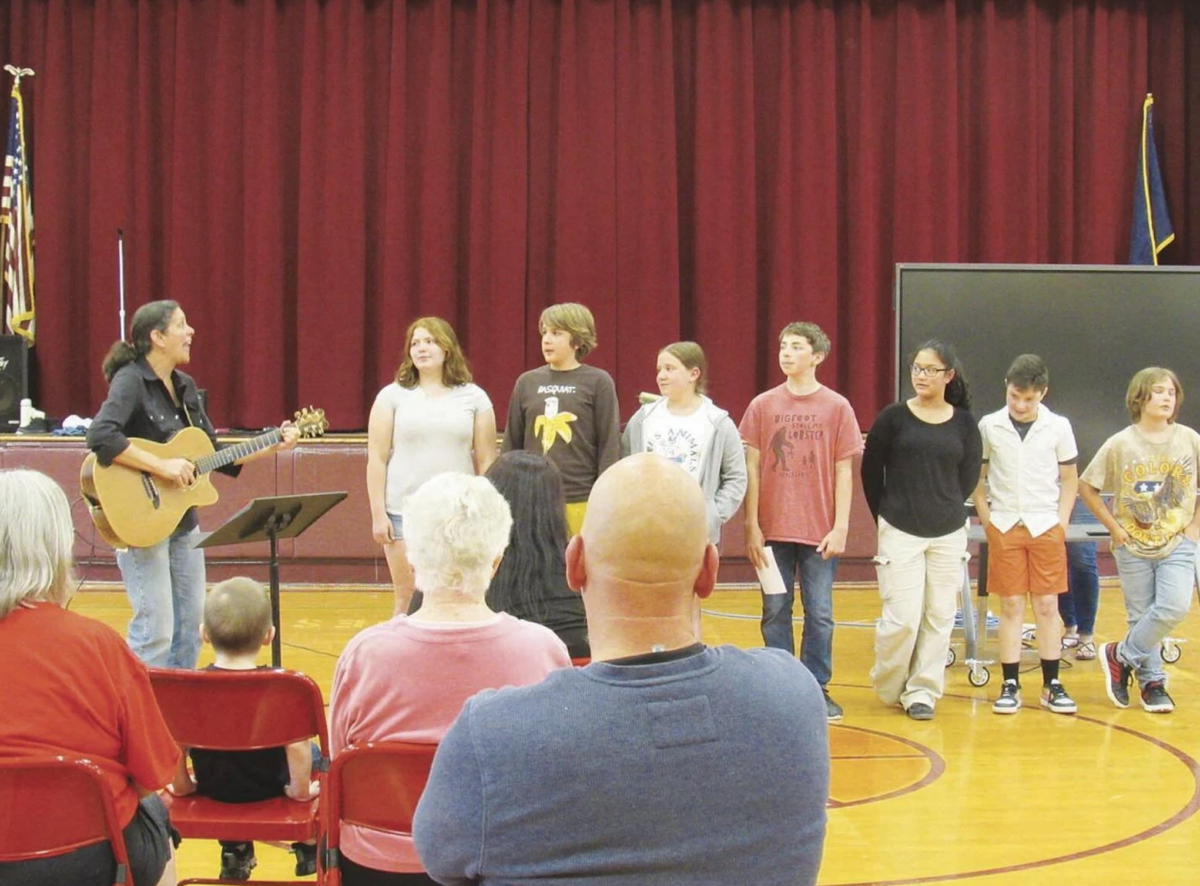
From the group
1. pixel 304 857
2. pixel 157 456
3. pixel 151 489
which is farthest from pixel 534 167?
pixel 304 857

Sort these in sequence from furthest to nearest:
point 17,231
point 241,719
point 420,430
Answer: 1. point 17,231
2. point 420,430
3. point 241,719

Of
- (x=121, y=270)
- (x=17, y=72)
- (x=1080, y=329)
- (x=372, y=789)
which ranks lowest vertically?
(x=372, y=789)

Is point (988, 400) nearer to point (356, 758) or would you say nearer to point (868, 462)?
point (868, 462)

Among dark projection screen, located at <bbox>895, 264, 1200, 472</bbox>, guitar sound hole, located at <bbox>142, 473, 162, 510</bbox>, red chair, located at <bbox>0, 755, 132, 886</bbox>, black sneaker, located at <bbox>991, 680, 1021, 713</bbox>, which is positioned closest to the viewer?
red chair, located at <bbox>0, 755, 132, 886</bbox>

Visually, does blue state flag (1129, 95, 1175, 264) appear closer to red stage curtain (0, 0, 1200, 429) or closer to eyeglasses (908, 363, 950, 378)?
A: red stage curtain (0, 0, 1200, 429)

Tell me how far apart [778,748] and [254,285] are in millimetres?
8673

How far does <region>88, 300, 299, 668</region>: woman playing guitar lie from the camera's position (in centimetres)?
524

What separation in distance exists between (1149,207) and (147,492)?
7.84 m

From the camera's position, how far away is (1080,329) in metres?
8.51

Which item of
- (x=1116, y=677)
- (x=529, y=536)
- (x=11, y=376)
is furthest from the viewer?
(x=11, y=376)

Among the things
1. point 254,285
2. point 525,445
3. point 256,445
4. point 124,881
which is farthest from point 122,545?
point 254,285

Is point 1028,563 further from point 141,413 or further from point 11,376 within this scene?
point 11,376

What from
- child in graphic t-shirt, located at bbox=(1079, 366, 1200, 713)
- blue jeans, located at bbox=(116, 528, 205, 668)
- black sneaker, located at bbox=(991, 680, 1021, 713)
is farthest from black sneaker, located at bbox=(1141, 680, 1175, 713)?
blue jeans, located at bbox=(116, 528, 205, 668)

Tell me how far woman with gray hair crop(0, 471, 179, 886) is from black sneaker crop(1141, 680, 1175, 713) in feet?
15.6
